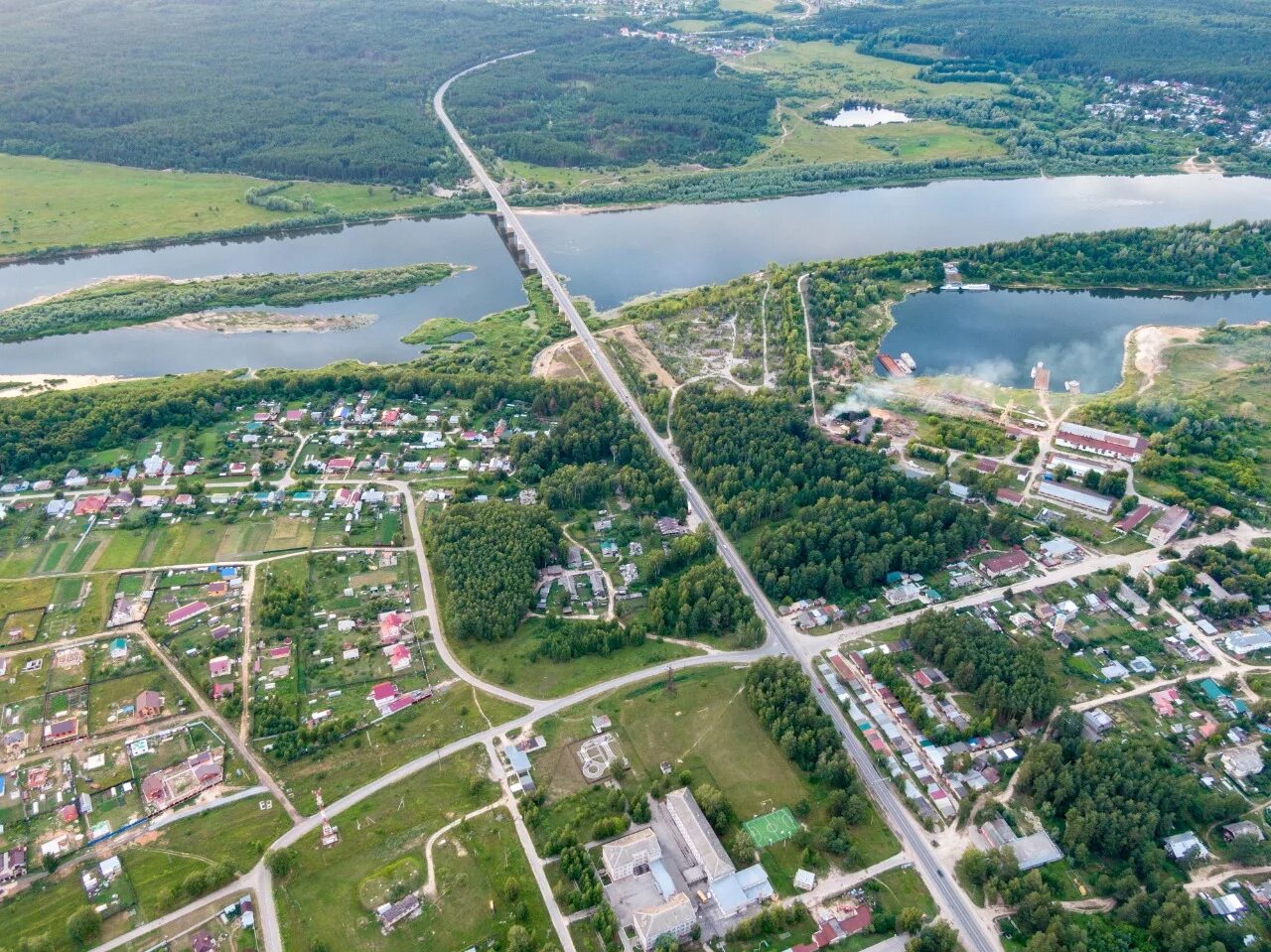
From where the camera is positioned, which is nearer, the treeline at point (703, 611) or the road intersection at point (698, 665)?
the road intersection at point (698, 665)

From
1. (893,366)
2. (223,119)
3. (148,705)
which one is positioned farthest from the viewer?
(223,119)

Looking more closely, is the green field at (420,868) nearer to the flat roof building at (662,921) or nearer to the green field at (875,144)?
the flat roof building at (662,921)

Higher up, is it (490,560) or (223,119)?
(223,119)

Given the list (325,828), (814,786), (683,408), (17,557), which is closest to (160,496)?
(17,557)

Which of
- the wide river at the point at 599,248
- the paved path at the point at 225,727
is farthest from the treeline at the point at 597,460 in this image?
the paved path at the point at 225,727

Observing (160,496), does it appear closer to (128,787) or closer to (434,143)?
(128,787)

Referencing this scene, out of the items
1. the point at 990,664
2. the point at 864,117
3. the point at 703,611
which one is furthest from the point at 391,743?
the point at 864,117

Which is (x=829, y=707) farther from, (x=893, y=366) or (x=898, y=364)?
(x=898, y=364)
